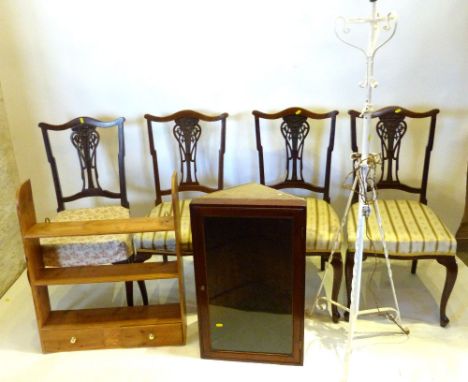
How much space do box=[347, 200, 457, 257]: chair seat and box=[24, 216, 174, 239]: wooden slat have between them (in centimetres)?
85

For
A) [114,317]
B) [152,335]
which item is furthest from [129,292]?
[152,335]

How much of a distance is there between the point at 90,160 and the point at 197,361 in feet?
3.88

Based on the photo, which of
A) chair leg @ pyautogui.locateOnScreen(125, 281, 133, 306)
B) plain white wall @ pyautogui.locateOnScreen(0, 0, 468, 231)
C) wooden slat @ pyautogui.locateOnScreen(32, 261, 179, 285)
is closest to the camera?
wooden slat @ pyautogui.locateOnScreen(32, 261, 179, 285)

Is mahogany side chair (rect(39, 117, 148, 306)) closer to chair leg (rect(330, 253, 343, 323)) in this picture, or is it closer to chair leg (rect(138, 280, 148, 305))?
chair leg (rect(138, 280, 148, 305))

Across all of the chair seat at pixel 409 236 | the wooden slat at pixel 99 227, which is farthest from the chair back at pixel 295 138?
the wooden slat at pixel 99 227

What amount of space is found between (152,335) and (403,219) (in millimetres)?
1268

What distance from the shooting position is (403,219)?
2232mm

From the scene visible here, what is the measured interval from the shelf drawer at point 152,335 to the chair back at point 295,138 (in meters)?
0.91

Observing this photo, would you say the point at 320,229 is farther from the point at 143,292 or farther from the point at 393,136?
the point at 143,292

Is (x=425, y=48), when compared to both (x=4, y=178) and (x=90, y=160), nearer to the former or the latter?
(x=90, y=160)

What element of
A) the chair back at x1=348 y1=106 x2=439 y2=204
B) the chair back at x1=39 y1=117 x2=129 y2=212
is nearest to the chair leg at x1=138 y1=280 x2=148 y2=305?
the chair back at x1=39 y1=117 x2=129 y2=212

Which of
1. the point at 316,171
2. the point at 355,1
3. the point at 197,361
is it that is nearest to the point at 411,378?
the point at 197,361

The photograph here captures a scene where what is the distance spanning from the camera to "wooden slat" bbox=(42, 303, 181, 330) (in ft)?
6.88

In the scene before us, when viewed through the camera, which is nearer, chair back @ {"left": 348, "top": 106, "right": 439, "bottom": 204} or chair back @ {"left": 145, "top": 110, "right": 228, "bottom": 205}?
chair back @ {"left": 348, "top": 106, "right": 439, "bottom": 204}
